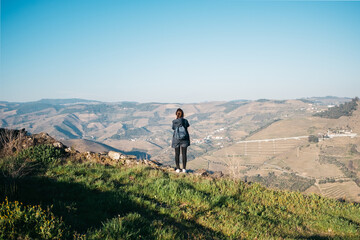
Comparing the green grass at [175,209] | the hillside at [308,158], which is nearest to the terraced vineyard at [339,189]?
the hillside at [308,158]

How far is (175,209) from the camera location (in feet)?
16.6

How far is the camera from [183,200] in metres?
5.80

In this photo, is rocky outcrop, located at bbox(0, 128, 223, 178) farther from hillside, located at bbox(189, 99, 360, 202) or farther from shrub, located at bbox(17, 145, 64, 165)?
hillside, located at bbox(189, 99, 360, 202)

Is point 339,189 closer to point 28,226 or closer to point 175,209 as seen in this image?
point 175,209

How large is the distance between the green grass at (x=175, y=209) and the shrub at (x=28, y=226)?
0.60 ft

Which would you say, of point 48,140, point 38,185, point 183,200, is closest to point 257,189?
point 183,200

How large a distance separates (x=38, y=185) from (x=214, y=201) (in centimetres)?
527

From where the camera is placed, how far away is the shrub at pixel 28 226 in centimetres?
322

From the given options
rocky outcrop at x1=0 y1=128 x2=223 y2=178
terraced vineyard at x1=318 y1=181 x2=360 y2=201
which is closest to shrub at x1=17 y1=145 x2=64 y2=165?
rocky outcrop at x1=0 y1=128 x2=223 y2=178

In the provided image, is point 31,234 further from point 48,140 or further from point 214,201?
point 48,140

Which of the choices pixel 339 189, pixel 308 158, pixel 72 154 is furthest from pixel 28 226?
pixel 308 158

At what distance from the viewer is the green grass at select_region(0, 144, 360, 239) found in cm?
391

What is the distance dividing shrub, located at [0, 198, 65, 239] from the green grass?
0.18 meters

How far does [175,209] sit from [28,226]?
10.0ft
